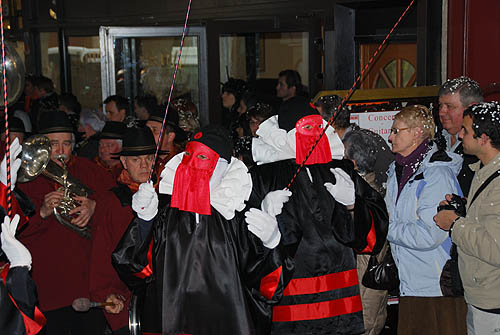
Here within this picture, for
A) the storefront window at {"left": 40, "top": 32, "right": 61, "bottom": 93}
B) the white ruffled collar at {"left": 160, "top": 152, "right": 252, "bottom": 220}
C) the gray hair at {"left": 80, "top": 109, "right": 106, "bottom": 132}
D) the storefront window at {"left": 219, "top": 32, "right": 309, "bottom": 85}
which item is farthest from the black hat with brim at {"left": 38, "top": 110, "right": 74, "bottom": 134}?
the storefront window at {"left": 40, "top": 32, "right": 61, "bottom": 93}

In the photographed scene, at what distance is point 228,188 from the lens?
3242 mm

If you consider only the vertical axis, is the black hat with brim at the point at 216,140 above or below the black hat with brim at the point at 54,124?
below

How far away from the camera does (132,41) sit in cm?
891

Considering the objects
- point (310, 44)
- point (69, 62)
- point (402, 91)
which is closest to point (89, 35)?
point (69, 62)

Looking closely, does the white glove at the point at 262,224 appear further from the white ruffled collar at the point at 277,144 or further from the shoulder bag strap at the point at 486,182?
the shoulder bag strap at the point at 486,182

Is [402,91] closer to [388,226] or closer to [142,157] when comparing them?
[388,226]

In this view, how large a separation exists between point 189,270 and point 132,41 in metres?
6.30

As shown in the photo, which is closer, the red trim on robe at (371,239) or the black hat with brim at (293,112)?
the red trim on robe at (371,239)

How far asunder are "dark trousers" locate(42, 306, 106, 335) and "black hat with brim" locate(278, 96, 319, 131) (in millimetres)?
1724

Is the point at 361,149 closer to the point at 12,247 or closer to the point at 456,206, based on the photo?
the point at 456,206

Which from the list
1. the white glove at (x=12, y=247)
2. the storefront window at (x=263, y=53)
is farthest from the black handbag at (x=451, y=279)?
the storefront window at (x=263, y=53)

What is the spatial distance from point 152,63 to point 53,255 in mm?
6223

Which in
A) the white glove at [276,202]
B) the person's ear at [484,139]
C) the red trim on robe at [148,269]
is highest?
the person's ear at [484,139]

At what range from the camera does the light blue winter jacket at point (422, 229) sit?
359cm
